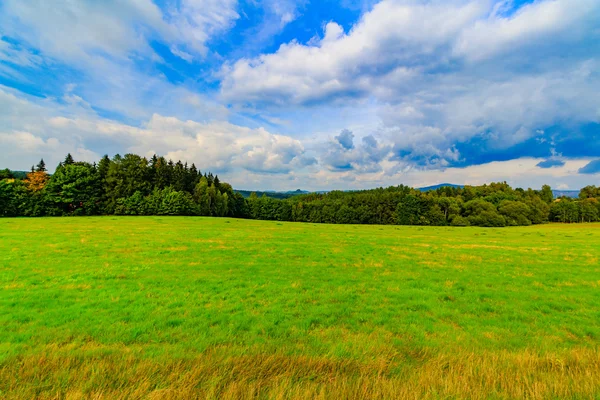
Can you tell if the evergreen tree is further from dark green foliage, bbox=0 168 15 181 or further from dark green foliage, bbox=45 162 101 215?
dark green foliage, bbox=45 162 101 215

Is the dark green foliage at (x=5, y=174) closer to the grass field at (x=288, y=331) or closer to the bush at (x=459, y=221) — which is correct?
the grass field at (x=288, y=331)

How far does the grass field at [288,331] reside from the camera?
3.70 m

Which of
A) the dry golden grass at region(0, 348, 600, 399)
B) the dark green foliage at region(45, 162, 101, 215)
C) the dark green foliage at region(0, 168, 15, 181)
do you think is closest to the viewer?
the dry golden grass at region(0, 348, 600, 399)

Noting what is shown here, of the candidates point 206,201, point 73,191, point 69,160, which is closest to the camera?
point 73,191

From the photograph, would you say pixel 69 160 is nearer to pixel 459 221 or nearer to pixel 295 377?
pixel 295 377

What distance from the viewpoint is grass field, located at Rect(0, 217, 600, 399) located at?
370 cm

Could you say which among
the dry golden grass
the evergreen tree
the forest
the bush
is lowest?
the bush

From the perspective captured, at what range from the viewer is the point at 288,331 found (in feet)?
19.5

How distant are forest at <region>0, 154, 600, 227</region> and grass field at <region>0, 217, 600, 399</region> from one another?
53.7 meters

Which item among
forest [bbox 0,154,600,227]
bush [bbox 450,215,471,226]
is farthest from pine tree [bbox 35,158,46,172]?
bush [bbox 450,215,471,226]

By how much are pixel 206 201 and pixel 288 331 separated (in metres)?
74.7

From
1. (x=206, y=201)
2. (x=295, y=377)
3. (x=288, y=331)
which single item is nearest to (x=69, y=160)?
(x=206, y=201)

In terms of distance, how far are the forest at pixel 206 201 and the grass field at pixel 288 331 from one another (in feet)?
176

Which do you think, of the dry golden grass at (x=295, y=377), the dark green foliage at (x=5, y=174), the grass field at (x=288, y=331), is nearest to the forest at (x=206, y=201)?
the dark green foliage at (x=5, y=174)
